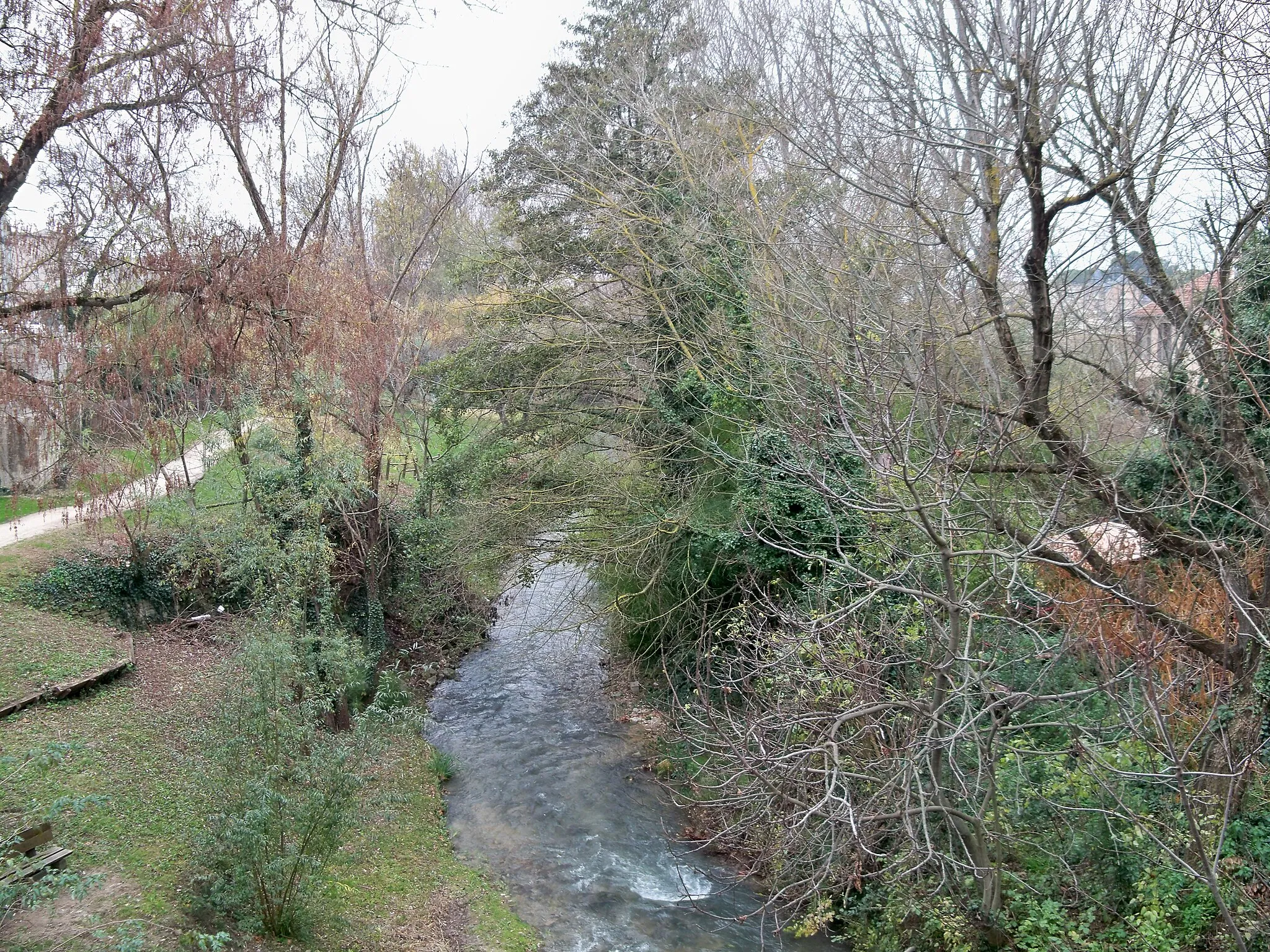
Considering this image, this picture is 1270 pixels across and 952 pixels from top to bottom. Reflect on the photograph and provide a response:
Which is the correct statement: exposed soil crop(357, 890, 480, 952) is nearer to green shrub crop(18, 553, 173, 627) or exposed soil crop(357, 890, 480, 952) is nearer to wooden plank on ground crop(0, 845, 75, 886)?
wooden plank on ground crop(0, 845, 75, 886)

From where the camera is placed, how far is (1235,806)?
689cm

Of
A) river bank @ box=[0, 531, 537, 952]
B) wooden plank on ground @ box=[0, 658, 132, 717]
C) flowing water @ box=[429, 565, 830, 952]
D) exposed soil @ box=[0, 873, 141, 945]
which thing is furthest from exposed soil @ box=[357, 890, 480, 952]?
wooden plank on ground @ box=[0, 658, 132, 717]

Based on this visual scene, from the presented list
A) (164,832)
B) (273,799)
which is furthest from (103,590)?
(273,799)

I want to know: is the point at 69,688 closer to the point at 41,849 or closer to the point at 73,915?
the point at 41,849

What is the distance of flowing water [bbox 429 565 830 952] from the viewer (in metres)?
9.02

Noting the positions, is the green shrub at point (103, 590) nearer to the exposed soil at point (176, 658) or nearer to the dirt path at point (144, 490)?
the exposed soil at point (176, 658)

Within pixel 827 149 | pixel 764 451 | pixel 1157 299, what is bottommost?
pixel 764 451

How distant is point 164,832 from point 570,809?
5.02m

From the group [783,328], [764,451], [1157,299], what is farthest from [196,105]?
[1157,299]

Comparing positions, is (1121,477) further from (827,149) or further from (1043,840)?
(827,149)

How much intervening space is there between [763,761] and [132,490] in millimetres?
11424

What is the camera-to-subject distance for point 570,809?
11.5 meters

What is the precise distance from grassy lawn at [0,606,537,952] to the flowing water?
0.63 meters

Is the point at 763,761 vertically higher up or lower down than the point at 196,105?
lower down
